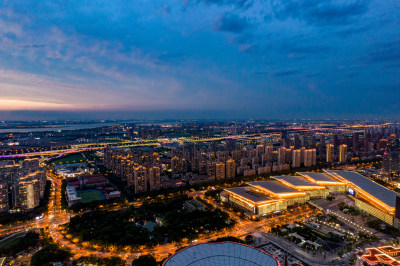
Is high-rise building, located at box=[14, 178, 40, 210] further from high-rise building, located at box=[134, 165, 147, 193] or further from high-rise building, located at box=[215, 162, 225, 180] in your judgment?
high-rise building, located at box=[215, 162, 225, 180]

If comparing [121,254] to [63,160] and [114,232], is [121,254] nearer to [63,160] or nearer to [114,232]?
[114,232]

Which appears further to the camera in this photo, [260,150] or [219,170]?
[260,150]

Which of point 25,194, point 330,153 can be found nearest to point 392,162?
point 330,153

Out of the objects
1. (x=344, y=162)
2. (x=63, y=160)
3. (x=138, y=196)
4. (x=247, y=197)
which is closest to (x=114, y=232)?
(x=138, y=196)

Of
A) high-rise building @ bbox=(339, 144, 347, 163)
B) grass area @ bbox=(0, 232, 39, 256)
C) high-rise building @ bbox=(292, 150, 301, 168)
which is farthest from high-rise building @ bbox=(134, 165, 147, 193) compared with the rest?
high-rise building @ bbox=(339, 144, 347, 163)

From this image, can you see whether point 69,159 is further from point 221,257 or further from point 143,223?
point 221,257
